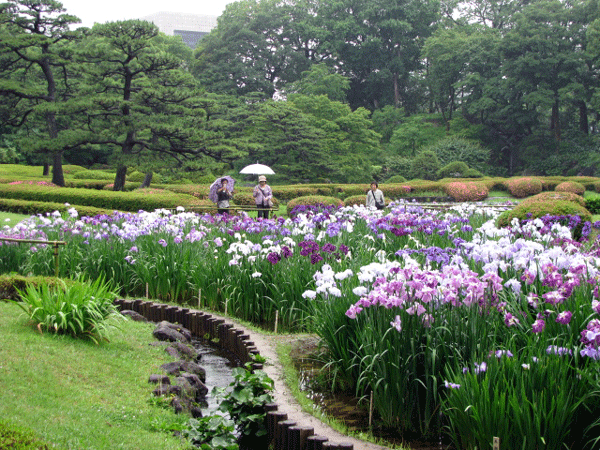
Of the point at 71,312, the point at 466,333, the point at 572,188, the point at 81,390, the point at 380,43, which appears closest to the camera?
the point at 466,333

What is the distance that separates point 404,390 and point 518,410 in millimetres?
960

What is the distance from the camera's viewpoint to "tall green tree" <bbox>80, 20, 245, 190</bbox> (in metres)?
19.0

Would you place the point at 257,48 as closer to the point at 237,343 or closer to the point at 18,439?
the point at 237,343

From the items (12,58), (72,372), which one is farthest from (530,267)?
(12,58)

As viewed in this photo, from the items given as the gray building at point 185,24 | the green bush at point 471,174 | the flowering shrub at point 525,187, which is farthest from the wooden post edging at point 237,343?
the gray building at point 185,24

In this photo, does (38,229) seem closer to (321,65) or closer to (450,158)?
(450,158)

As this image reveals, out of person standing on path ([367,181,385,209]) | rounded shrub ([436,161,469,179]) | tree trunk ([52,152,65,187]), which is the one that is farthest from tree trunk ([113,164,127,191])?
rounded shrub ([436,161,469,179])

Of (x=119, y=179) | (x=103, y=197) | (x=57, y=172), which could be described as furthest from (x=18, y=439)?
(x=57, y=172)

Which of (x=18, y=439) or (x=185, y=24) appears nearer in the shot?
(x=18, y=439)

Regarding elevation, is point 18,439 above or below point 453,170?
below

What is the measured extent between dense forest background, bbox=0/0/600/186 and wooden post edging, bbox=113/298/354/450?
42.2 feet

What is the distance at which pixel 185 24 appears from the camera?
13125 centimetres

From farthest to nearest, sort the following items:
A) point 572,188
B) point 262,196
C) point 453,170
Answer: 1. point 453,170
2. point 572,188
3. point 262,196

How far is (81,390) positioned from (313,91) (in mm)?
34212
